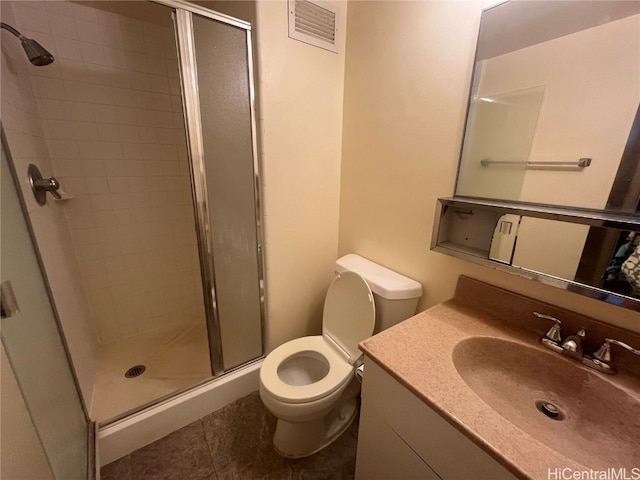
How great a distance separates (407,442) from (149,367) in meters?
1.68

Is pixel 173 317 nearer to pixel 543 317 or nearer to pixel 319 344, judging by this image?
pixel 319 344

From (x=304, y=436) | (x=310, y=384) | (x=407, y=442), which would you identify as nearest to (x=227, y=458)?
(x=304, y=436)

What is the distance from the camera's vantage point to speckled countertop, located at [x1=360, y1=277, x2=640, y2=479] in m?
0.55

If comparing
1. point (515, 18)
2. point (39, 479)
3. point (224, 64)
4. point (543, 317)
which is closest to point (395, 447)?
point (543, 317)

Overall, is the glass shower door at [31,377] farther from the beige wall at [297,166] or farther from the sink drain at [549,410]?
the sink drain at [549,410]

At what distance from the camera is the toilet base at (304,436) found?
125cm

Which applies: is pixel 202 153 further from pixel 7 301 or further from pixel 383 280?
pixel 383 280

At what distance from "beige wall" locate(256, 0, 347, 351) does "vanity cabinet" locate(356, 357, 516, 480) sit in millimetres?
805

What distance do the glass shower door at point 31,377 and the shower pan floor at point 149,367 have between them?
297 mm

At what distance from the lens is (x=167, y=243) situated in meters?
1.99

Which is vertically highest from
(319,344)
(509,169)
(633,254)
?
(509,169)

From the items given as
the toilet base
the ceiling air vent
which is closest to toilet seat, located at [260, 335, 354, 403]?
the toilet base

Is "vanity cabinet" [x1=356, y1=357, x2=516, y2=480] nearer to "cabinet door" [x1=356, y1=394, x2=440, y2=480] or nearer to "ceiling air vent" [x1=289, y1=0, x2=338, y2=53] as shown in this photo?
"cabinet door" [x1=356, y1=394, x2=440, y2=480]

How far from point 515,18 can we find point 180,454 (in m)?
2.18
